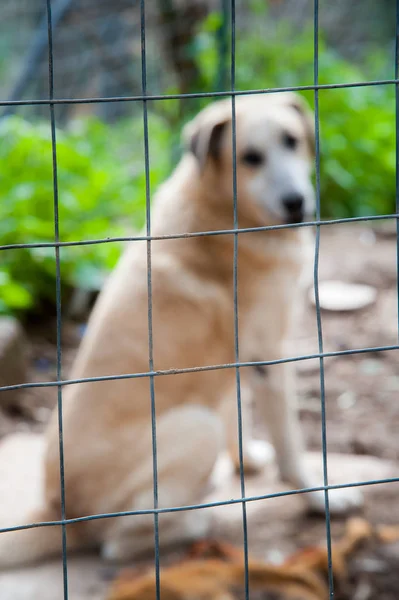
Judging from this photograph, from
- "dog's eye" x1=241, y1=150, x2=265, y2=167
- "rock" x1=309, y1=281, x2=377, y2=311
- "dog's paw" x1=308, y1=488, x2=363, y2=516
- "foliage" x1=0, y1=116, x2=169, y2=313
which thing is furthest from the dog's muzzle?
"rock" x1=309, y1=281, x2=377, y2=311

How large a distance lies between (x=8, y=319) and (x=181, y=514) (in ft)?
5.46

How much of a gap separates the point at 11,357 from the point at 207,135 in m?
1.64

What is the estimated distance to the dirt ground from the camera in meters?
2.62

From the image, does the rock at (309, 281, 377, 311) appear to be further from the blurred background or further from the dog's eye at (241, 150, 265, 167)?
the dog's eye at (241, 150, 265, 167)

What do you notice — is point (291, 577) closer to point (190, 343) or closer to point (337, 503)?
point (337, 503)

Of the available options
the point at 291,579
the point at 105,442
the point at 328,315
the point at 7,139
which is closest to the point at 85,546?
the point at 105,442

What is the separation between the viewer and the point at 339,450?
3.17 meters

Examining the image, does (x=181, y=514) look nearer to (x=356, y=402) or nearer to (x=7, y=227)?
(x=356, y=402)

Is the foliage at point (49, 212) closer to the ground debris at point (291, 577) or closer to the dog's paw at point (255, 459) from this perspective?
the dog's paw at point (255, 459)

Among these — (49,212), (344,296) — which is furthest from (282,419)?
(49,212)

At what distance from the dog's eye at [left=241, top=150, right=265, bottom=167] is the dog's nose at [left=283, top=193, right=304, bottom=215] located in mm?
184

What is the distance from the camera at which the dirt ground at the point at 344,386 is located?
8.60 feet

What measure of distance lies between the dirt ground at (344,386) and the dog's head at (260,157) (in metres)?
1.11

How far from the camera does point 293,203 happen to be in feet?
8.52
